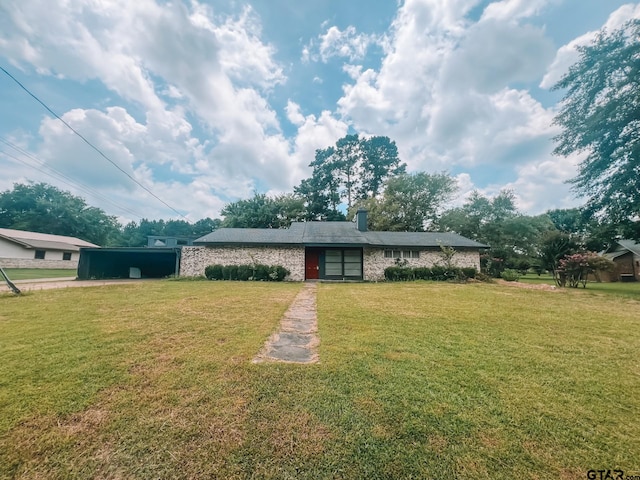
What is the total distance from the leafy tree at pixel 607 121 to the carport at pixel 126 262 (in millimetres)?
23250

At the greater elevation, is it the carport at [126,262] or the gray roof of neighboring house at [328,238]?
the gray roof of neighboring house at [328,238]

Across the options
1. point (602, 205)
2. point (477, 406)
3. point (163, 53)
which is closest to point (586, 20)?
point (602, 205)

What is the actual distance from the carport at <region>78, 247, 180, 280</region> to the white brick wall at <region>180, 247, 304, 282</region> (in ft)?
2.58

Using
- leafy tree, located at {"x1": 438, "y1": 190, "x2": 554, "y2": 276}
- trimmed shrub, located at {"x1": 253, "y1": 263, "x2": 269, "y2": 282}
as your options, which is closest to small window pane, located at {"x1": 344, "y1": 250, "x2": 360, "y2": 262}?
trimmed shrub, located at {"x1": 253, "y1": 263, "x2": 269, "y2": 282}

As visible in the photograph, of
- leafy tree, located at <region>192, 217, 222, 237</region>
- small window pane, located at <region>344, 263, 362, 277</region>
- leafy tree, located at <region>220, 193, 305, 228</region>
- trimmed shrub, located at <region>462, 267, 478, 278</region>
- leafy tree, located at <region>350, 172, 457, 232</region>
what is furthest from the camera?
leafy tree, located at <region>192, 217, 222, 237</region>

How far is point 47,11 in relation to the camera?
22.9 feet

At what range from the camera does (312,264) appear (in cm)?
1489

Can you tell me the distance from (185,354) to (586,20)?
16.4m

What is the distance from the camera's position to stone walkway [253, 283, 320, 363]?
123 inches

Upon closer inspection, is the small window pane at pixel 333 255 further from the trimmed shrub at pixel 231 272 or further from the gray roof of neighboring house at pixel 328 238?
the trimmed shrub at pixel 231 272

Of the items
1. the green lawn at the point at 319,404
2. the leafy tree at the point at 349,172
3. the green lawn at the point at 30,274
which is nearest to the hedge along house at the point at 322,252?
the green lawn at the point at 30,274

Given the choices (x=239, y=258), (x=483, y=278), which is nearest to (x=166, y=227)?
(x=239, y=258)

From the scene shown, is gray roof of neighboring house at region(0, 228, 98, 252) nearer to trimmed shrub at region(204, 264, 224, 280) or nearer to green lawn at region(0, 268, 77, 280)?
green lawn at region(0, 268, 77, 280)

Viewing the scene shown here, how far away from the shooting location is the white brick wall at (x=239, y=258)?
14.0 meters
